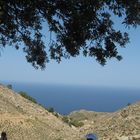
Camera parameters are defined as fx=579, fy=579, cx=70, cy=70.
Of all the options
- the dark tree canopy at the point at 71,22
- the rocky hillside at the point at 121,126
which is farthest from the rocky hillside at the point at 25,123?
the dark tree canopy at the point at 71,22

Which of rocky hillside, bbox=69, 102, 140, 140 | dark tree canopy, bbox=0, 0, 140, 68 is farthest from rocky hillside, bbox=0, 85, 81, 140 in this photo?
dark tree canopy, bbox=0, 0, 140, 68

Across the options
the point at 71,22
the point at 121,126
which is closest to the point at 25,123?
the point at 121,126

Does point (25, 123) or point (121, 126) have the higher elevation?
point (121, 126)

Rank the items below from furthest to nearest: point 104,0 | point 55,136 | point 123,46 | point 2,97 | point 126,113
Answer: point 126,113 → point 2,97 → point 55,136 → point 123,46 → point 104,0

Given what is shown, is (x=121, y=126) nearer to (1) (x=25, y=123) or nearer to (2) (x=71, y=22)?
(1) (x=25, y=123)

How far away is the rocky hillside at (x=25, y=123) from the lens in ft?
164

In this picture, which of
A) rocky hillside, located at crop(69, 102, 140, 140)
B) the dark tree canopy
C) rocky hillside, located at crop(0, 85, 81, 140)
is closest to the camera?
the dark tree canopy

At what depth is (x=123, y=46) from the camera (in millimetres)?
20562

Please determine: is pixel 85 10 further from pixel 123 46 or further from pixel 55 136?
pixel 55 136

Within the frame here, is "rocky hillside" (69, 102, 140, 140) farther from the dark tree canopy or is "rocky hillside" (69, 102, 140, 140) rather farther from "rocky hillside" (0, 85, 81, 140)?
the dark tree canopy

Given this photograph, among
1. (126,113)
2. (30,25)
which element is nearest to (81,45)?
(30,25)

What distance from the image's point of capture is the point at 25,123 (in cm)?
5275

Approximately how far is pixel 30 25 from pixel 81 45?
6.45 feet

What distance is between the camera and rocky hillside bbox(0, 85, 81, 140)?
49875 millimetres
